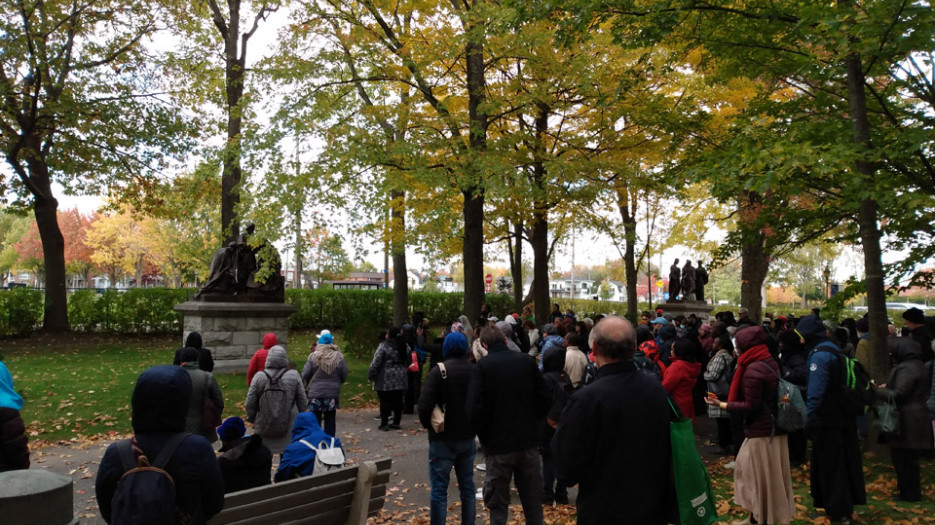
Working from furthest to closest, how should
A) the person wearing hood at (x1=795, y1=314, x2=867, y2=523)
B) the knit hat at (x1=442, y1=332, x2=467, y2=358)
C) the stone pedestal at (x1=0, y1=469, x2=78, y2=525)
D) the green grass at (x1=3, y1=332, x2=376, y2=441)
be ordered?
the green grass at (x1=3, y1=332, x2=376, y2=441), the person wearing hood at (x1=795, y1=314, x2=867, y2=523), the knit hat at (x1=442, y1=332, x2=467, y2=358), the stone pedestal at (x1=0, y1=469, x2=78, y2=525)

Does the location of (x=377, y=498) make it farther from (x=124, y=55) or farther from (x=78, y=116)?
(x=124, y=55)

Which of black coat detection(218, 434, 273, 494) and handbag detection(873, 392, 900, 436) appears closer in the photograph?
black coat detection(218, 434, 273, 494)

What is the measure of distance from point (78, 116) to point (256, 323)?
883 cm

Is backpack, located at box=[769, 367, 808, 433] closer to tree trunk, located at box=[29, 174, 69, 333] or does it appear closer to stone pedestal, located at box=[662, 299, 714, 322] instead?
stone pedestal, located at box=[662, 299, 714, 322]

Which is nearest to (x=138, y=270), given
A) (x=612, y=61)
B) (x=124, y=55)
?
(x=124, y=55)

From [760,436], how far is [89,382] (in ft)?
40.6

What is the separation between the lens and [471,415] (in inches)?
178

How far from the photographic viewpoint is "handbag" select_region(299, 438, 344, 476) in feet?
14.6

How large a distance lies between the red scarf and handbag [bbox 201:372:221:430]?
4.80 metres

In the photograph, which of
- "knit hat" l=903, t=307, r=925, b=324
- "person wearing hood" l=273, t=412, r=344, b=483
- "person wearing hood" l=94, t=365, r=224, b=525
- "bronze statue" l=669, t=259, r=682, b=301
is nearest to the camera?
"person wearing hood" l=94, t=365, r=224, b=525

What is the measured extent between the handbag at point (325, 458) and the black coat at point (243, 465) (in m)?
0.33

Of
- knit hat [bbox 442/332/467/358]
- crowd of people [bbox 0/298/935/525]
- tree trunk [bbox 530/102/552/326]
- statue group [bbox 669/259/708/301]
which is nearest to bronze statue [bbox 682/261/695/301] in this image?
statue group [bbox 669/259/708/301]

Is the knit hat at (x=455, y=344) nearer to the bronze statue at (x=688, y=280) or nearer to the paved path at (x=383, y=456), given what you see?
the paved path at (x=383, y=456)

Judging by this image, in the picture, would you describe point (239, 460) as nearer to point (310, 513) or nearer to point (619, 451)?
point (310, 513)
